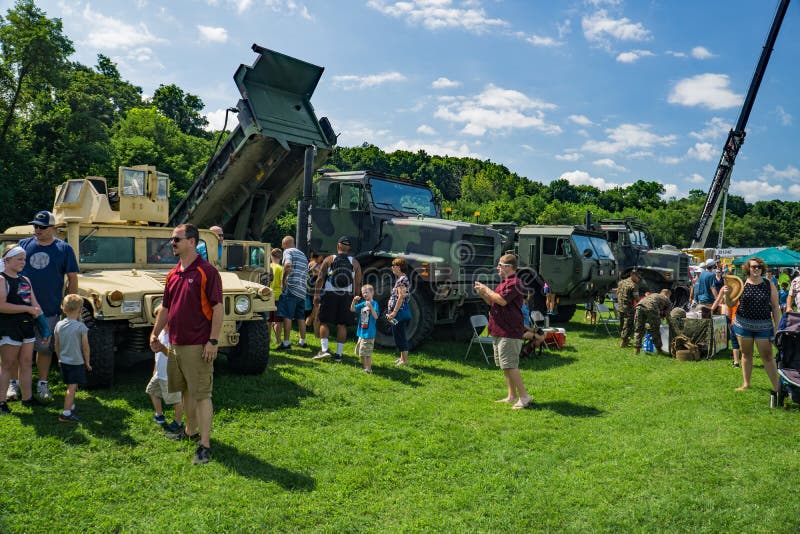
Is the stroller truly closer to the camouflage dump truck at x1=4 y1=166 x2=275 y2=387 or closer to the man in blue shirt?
the camouflage dump truck at x1=4 y1=166 x2=275 y2=387

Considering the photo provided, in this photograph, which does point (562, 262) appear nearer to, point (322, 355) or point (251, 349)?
point (322, 355)

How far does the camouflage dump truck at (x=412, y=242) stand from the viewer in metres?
9.17

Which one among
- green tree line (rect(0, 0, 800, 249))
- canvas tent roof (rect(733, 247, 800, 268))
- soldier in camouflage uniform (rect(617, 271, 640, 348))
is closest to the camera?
soldier in camouflage uniform (rect(617, 271, 640, 348))

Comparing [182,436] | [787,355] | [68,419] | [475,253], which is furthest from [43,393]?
[787,355]

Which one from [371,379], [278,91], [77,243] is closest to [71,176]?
[278,91]

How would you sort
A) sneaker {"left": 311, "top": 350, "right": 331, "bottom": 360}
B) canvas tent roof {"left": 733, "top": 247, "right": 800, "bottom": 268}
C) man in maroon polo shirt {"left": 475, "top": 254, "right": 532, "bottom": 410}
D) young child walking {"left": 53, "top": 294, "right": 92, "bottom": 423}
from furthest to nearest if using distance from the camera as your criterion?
canvas tent roof {"left": 733, "top": 247, "right": 800, "bottom": 268} < sneaker {"left": 311, "top": 350, "right": 331, "bottom": 360} < man in maroon polo shirt {"left": 475, "top": 254, "right": 532, "bottom": 410} < young child walking {"left": 53, "top": 294, "right": 92, "bottom": 423}

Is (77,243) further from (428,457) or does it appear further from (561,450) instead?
(561,450)

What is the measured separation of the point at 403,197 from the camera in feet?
34.8

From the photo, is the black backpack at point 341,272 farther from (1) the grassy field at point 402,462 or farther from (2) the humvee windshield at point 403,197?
(2) the humvee windshield at point 403,197

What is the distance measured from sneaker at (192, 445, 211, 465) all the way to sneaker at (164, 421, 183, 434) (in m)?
0.61

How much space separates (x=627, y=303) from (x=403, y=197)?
493 cm

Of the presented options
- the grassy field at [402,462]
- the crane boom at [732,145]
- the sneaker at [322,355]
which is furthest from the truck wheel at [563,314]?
the crane boom at [732,145]

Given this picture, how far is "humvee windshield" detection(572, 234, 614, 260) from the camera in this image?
13.7 meters

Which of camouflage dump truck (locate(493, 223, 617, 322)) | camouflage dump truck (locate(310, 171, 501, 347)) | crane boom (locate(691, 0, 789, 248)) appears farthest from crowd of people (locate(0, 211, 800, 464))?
crane boom (locate(691, 0, 789, 248))
